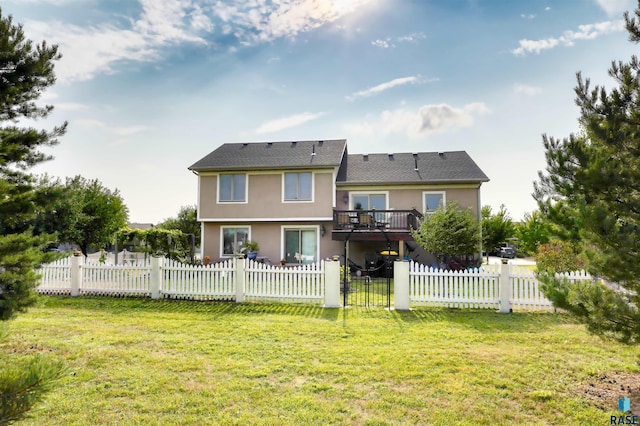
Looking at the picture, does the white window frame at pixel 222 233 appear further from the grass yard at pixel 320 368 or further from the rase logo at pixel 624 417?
the rase logo at pixel 624 417

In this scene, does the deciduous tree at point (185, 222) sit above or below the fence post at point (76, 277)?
above

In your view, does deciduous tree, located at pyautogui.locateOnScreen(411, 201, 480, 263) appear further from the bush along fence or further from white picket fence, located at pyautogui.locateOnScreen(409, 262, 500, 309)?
white picket fence, located at pyautogui.locateOnScreen(409, 262, 500, 309)

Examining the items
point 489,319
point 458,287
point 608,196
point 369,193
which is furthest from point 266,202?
point 608,196

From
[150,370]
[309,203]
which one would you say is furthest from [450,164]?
[150,370]

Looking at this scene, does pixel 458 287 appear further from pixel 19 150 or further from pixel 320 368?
pixel 19 150

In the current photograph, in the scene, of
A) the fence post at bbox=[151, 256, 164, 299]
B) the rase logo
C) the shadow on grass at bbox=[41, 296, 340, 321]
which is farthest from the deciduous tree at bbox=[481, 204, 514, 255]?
the rase logo

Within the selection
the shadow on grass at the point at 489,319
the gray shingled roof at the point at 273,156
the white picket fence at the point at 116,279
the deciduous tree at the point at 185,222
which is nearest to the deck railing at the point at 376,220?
the gray shingled roof at the point at 273,156

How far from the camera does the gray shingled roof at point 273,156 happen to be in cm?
1708

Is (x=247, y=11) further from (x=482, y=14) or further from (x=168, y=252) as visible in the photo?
(x=168, y=252)

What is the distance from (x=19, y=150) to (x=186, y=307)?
5.31 metres

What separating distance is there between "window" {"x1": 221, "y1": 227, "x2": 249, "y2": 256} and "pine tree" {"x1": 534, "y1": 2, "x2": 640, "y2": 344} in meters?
15.3

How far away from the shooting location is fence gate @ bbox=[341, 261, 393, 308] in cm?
939

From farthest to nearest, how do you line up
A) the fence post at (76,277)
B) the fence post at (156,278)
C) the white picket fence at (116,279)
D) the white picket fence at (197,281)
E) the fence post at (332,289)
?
the fence post at (76,277), the white picket fence at (116,279), the fence post at (156,278), the white picket fence at (197,281), the fence post at (332,289)

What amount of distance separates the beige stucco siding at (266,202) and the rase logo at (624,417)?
13.4 m
